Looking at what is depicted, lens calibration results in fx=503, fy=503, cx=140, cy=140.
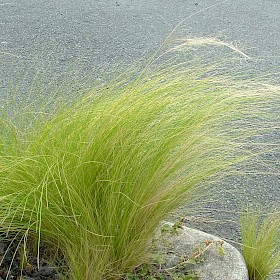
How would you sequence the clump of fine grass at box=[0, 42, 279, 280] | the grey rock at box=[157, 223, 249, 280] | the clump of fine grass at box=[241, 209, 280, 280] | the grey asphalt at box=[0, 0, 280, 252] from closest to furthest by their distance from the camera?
1. the clump of fine grass at box=[0, 42, 279, 280]
2. the grey rock at box=[157, 223, 249, 280]
3. the clump of fine grass at box=[241, 209, 280, 280]
4. the grey asphalt at box=[0, 0, 280, 252]

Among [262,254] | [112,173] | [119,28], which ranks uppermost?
[119,28]

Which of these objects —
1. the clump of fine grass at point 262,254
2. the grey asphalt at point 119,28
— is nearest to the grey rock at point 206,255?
the clump of fine grass at point 262,254

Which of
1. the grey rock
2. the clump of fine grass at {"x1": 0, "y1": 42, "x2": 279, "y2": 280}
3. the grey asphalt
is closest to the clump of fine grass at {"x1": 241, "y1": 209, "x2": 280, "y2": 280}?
the grey rock

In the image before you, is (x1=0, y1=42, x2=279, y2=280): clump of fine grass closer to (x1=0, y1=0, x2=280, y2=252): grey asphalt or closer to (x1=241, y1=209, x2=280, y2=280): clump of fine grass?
(x1=241, y1=209, x2=280, y2=280): clump of fine grass

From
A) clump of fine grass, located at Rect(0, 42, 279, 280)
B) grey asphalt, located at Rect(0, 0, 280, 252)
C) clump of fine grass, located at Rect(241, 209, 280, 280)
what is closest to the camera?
clump of fine grass, located at Rect(0, 42, 279, 280)

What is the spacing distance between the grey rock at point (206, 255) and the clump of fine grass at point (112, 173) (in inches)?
4.7

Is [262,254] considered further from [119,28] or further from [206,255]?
[119,28]

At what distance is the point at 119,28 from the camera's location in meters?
3.98

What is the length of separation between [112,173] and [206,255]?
43 centimetres

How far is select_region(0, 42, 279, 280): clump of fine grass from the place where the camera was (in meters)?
1.25

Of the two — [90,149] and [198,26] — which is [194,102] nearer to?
[90,149]

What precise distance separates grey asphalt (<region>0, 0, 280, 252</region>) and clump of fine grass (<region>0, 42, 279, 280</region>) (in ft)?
5.75

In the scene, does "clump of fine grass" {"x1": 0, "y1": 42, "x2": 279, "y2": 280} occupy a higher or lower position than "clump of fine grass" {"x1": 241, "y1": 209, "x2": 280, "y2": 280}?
higher

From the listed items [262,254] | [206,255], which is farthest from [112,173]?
[262,254]
